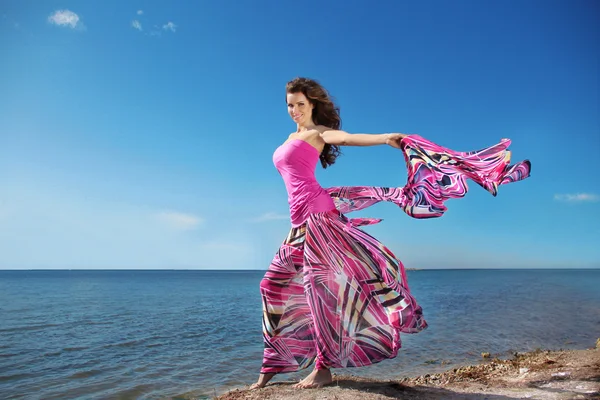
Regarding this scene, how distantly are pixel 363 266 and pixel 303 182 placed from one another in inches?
36.9

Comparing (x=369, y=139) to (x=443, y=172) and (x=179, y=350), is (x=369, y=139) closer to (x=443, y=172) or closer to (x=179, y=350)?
(x=443, y=172)

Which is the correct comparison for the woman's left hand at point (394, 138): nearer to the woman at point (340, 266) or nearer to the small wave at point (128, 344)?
the woman at point (340, 266)

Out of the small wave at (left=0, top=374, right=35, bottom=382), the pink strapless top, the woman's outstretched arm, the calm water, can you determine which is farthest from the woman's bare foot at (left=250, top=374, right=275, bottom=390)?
the small wave at (left=0, top=374, right=35, bottom=382)

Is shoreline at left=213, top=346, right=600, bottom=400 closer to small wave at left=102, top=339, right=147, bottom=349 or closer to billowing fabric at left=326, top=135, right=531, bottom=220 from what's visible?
billowing fabric at left=326, top=135, right=531, bottom=220

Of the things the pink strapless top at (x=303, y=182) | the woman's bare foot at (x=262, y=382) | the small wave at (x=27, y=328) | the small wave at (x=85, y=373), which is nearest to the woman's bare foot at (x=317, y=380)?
the woman's bare foot at (x=262, y=382)

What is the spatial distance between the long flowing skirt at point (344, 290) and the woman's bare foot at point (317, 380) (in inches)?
2.4

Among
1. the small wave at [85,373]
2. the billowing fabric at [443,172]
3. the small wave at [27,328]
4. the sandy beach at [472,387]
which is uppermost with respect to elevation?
the billowing fabric at [443,172]

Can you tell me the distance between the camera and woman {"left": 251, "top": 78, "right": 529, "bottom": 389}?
3.63 metres

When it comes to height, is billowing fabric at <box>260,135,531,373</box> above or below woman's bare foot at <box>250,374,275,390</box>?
above

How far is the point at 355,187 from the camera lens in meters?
4.17

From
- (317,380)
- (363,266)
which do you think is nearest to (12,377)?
(317,380)

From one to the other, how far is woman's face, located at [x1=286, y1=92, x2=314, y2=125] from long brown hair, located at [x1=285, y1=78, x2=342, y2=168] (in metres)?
0.04

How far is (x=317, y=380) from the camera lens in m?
3.80

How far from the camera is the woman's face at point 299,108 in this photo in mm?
4160
